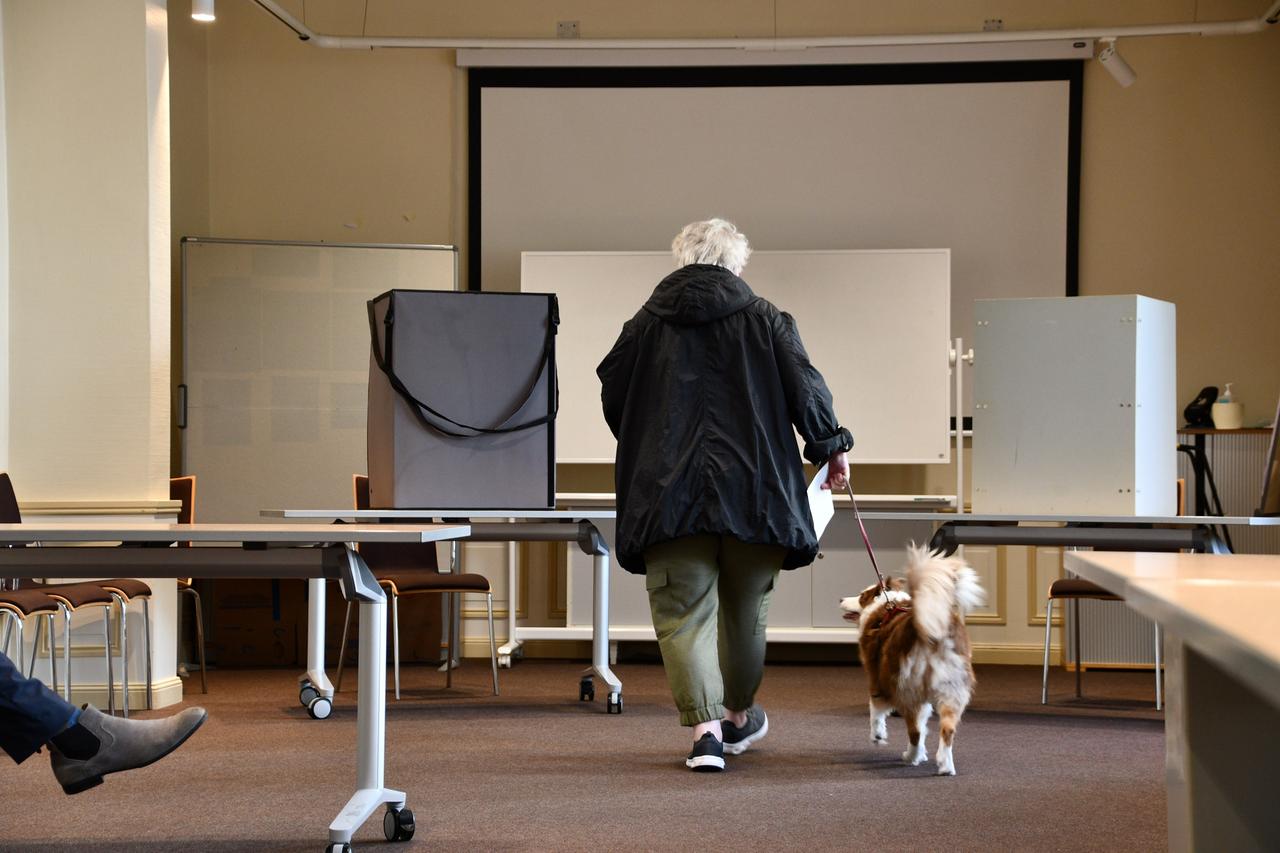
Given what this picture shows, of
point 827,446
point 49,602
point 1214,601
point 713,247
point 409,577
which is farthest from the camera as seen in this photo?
point 409,577

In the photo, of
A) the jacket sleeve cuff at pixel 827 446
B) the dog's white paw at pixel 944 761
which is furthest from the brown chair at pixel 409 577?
the dog's white paw at pixel 944 761

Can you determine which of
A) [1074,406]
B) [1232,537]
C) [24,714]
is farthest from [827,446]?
[1232,537]

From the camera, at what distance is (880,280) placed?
651cm

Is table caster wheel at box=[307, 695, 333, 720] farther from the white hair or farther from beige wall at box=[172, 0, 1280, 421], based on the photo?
beige wall at box=[172, 0, 1280, 421]

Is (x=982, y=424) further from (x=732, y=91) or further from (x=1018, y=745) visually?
(x=732, y=91)

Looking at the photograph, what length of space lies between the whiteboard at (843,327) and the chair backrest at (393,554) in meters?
1.07

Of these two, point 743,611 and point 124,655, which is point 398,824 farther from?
point 124,655

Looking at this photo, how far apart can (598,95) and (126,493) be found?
3311 millimetres

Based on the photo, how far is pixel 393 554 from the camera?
224 inches

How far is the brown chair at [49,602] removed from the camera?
4266 millimetres

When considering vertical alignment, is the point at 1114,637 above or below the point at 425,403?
below

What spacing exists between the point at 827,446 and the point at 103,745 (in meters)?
2.03

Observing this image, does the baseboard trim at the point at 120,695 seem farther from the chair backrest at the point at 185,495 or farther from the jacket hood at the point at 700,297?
the jacket hood at the point at 700,297

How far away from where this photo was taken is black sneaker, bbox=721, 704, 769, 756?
156 inches
